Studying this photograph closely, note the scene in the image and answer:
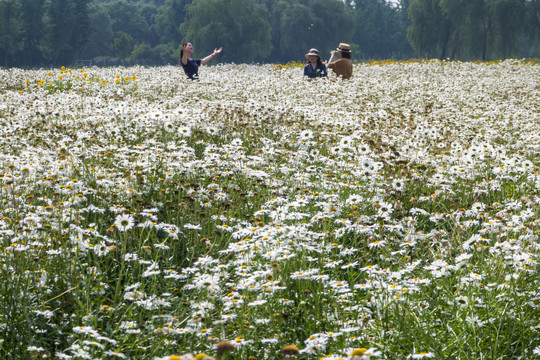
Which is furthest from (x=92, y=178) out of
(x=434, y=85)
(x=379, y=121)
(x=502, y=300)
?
(x=434, y=85)

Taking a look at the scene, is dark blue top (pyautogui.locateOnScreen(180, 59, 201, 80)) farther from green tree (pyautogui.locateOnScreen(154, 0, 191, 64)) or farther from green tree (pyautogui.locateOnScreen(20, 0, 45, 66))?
green tree (pyautogui.locateOnScreen(154, 0, 191, 64))

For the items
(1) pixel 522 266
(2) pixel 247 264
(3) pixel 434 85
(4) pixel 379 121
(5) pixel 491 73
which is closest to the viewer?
(1) pixel 522 266

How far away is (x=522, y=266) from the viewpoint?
127 inches

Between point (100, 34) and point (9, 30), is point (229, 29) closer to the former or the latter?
point (9, 30)

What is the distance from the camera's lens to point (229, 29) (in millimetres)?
54062

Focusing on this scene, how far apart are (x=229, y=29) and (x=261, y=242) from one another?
2076 inches

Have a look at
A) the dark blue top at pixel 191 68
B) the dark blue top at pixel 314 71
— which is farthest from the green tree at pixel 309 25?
the dark blue top at pixel 191 68

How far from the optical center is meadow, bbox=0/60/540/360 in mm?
2969

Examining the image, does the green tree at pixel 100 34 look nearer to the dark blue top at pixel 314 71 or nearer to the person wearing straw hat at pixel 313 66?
the dark blue top at pixel 314 71

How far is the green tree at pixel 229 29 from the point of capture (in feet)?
173

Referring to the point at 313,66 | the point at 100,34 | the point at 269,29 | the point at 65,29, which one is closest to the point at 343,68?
the point at 313,66

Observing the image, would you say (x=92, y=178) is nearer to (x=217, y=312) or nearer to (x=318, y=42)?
(x=217, y=312)

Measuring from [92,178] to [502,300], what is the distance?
12.1 feet

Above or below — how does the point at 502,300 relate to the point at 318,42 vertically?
below
